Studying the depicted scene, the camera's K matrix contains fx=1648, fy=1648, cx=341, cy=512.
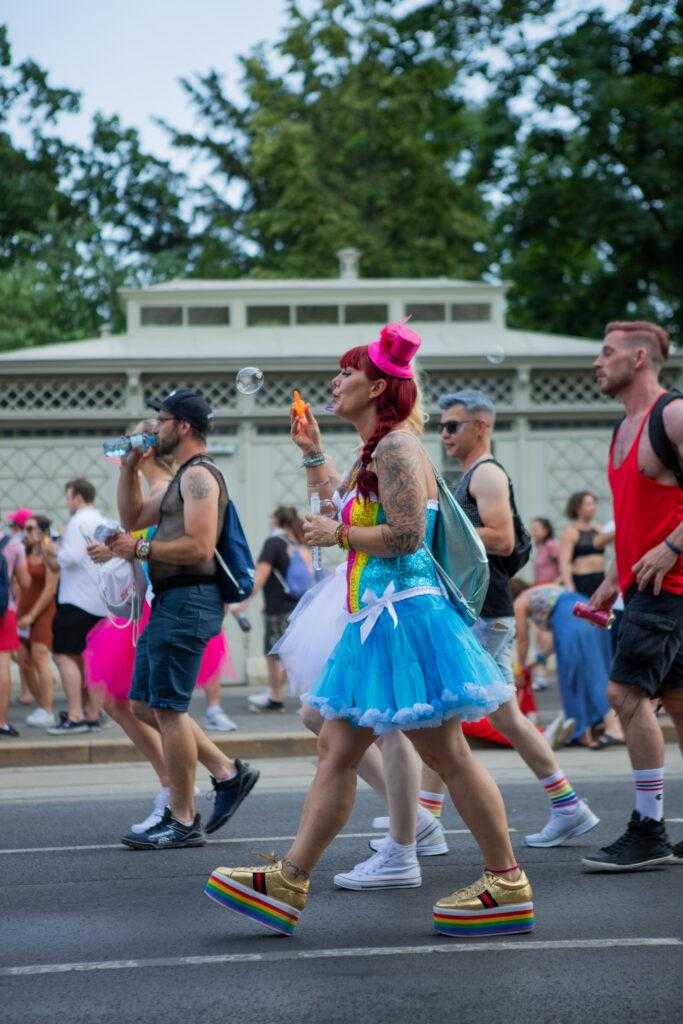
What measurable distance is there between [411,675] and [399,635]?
0.50 feet

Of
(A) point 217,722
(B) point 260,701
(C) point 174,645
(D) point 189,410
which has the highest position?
(D) point 189,410

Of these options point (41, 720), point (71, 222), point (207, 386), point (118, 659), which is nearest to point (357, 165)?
point (71, 222)

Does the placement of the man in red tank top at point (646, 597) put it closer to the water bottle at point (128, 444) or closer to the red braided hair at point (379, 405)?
the red braided hair at point (379, 405)

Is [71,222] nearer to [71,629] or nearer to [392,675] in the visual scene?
[71,629]

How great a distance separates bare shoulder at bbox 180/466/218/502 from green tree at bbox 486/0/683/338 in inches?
643

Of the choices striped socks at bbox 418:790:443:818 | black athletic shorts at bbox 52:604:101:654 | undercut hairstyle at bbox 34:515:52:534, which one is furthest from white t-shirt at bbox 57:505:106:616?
striped socks at bbox 418:790:443:818

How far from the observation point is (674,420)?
20.7 feet

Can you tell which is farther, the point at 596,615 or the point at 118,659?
the point at 118,659

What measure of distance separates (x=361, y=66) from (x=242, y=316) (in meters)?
16.5

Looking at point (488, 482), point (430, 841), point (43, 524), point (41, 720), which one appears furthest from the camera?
point (43, 524)

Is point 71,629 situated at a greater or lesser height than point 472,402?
lesser

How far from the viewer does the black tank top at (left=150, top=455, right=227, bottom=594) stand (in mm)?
7172

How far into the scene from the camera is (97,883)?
21.4 feet

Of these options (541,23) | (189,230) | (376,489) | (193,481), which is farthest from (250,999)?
(189,230)
